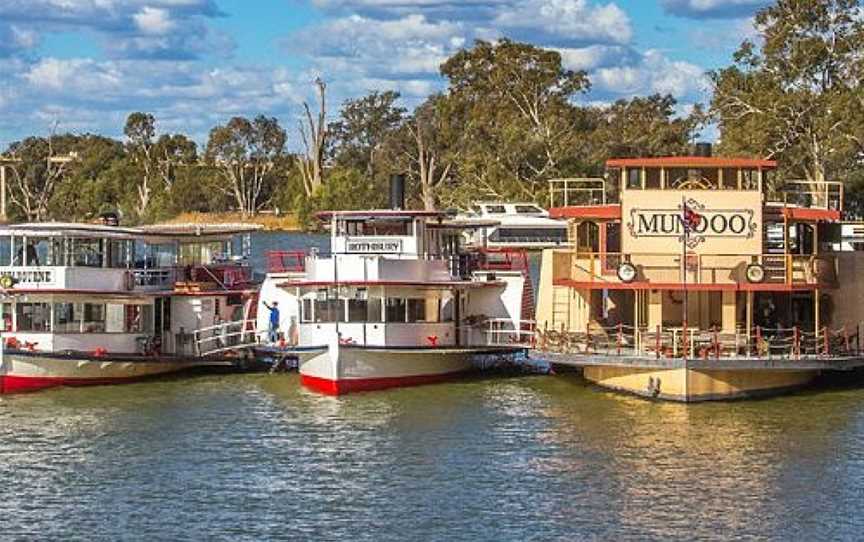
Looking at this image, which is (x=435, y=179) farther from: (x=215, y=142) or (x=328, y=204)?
(x=215, y=142)

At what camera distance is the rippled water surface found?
2920 cm

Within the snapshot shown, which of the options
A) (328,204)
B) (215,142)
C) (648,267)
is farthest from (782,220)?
(215,142)

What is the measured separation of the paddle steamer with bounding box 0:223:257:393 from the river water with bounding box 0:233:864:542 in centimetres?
101

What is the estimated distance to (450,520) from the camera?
2942 centimetres

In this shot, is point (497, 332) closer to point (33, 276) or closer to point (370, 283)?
point (370, 283)

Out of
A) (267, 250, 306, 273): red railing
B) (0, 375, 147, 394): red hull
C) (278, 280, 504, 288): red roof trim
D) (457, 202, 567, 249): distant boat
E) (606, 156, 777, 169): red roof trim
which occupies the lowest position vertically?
(0, 375, 147, 394): red hull

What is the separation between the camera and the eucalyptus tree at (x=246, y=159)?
541ft

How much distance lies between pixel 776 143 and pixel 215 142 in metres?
86.6

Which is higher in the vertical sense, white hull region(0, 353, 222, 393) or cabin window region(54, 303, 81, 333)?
Result: cabin window region(54, 303, 81, 333)

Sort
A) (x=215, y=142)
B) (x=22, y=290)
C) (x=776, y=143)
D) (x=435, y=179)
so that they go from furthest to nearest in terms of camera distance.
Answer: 1. (x=215, y=142)
2. (x=435, y=179)
3. (x=776, y=143)
4. (x=22, y=290)

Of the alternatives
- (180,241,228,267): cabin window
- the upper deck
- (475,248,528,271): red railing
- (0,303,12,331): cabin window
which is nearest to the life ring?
the upper deck

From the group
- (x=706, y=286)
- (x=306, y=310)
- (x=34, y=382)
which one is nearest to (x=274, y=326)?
(x=306, y=310)

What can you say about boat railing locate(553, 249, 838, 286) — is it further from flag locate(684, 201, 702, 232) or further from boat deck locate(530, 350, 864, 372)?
boat deck locate(530, 350, 864, 372)

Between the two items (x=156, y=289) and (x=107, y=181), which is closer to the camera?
(x=156, y=289)
